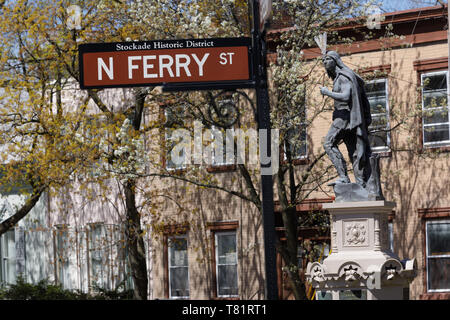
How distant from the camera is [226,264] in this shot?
22.4m

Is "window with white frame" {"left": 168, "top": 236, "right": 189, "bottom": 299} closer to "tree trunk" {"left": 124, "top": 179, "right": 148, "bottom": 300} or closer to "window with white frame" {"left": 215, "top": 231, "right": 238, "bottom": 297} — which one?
"window with white frame" {"left": 215, "top": 231, "right": 238, "bottom": 297}

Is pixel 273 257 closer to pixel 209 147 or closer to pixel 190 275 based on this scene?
pixel 209 147

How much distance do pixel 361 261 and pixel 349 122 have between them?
1.94m

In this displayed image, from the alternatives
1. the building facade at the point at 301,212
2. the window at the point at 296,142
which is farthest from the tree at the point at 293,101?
the building facade at the point at 301,212

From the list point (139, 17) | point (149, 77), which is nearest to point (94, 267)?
point (139, 17)

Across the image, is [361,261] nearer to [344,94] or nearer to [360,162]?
Answer: [360,162]

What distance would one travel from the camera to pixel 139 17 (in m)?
18.3

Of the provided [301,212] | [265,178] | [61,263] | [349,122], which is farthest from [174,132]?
[265,178]

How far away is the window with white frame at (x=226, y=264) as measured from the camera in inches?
878

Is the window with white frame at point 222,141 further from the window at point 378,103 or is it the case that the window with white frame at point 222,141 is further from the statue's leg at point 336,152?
the statue's leg at point 336,152

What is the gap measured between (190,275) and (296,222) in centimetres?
477

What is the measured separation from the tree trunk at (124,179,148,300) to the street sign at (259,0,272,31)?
13.9 m

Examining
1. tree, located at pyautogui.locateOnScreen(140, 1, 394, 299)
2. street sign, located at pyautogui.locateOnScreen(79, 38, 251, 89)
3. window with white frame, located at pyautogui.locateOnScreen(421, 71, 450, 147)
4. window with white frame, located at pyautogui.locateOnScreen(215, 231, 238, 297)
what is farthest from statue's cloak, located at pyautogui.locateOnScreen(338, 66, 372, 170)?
window with white frame, located at pyautogui.locateOnScreen(215, 231, 238, 297)
